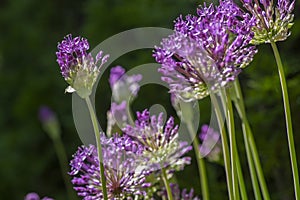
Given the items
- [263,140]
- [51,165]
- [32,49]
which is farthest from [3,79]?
[263,140]

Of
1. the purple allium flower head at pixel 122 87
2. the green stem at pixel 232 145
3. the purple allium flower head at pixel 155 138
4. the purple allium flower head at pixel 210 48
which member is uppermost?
the purple allium flower head at pixel 122 87

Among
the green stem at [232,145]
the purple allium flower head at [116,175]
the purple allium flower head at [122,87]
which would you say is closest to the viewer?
the green stem at [232,145]

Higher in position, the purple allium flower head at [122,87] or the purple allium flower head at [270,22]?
the purple allium flower head at [122,87]

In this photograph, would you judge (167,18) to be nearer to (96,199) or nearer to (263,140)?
(263,140)

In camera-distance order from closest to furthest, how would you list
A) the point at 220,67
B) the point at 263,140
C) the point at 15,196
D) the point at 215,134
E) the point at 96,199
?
1. the point at 220,67
2. the point at 96,199
3. the point at 215,134
4. the point at 263,140
5. the point at 15,196

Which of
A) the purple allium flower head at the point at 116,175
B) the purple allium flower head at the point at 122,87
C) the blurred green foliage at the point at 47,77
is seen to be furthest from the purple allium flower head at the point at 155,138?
the blurred green foliage at the point at 47,77

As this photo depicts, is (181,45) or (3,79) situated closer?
(181,45)

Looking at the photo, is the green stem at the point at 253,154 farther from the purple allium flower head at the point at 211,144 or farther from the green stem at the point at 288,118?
the purple allium flower head at the point at 211,144
